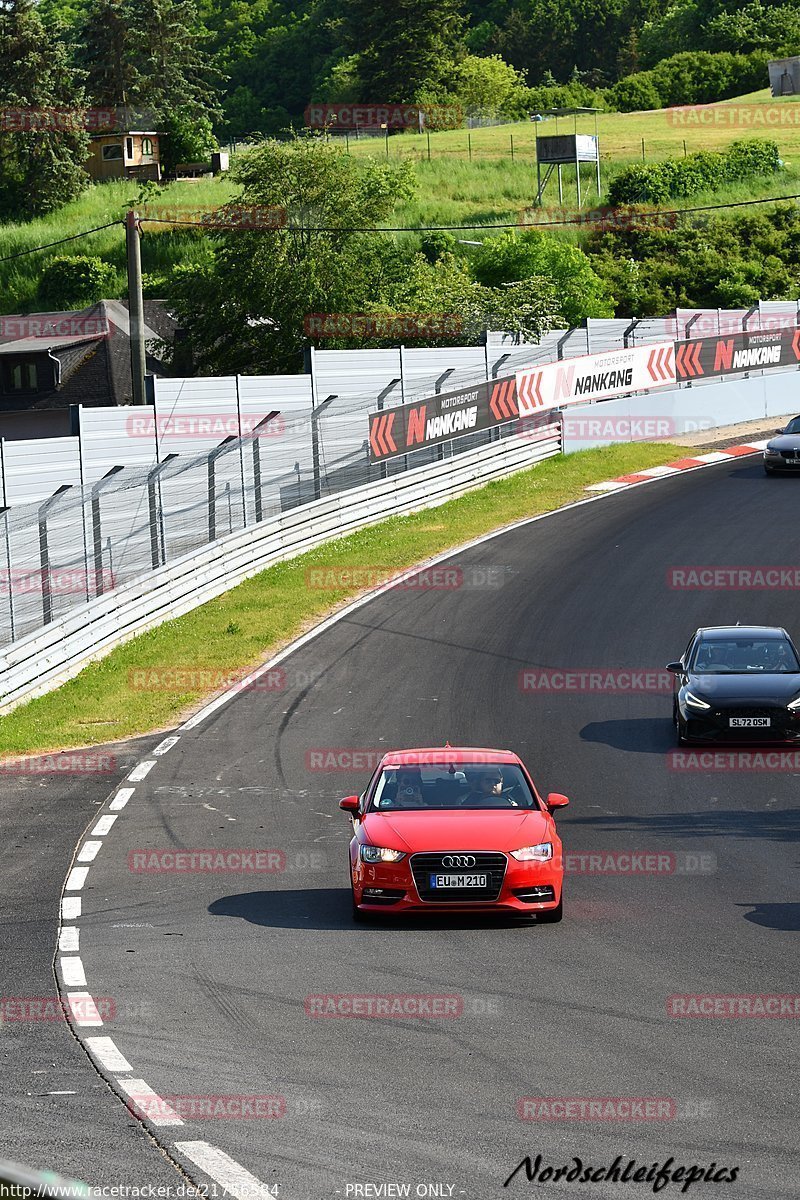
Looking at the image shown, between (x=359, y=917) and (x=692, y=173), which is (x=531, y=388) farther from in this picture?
(x=692, y=173)

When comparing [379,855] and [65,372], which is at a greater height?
[65,372]

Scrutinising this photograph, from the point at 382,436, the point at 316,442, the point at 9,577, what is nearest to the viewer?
the point at 9,577

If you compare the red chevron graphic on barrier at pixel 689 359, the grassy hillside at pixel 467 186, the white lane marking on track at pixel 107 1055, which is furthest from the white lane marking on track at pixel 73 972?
the grassy hillside at pixel 467 186

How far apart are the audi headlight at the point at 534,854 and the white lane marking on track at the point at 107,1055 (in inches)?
160

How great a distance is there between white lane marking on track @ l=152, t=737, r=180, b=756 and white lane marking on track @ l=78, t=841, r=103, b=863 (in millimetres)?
4341

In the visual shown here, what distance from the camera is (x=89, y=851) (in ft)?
50.1

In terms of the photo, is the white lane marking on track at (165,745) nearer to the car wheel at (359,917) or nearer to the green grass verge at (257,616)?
the green grass verge at (257,616)

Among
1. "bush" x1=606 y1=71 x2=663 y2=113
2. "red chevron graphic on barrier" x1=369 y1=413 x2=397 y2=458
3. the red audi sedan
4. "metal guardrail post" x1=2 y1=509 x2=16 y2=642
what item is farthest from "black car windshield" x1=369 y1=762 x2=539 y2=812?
"bush" x1=606 y1=71 x2=663 y2=113

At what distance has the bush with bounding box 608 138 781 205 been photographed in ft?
276

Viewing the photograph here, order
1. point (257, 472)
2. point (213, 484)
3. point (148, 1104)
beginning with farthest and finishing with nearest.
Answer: point (257, 472) < point (213, 484) < point (148, 1104)

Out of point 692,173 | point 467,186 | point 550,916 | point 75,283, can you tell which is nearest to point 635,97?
point 467,186

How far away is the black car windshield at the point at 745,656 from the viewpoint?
66.5ft

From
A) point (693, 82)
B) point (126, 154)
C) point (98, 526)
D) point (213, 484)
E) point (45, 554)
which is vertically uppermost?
point (693, 82)

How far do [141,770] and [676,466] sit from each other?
83.9 feet
